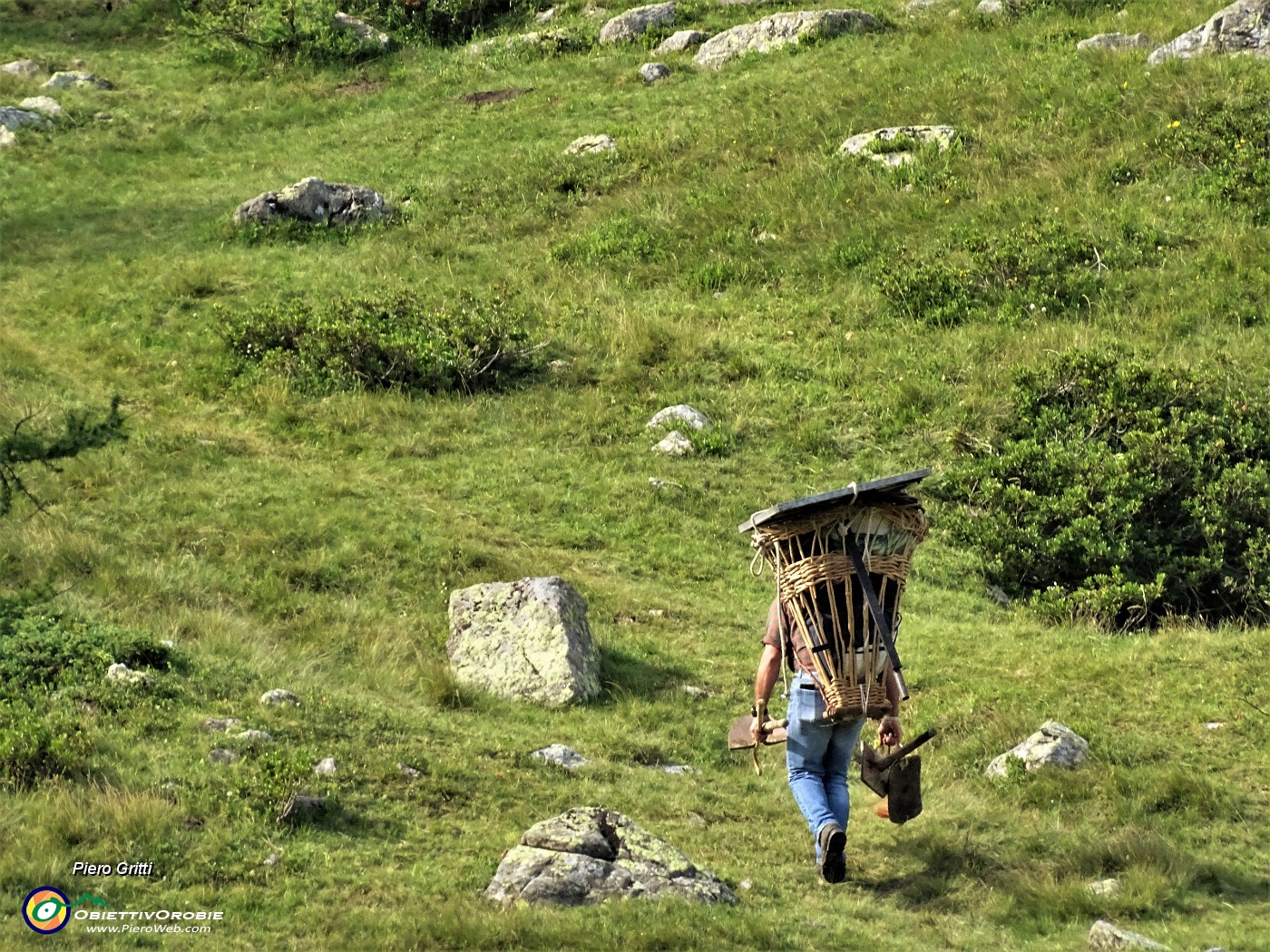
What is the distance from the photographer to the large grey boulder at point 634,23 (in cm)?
3228

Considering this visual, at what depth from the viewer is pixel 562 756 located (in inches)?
375

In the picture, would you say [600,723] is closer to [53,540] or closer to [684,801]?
[684,801]

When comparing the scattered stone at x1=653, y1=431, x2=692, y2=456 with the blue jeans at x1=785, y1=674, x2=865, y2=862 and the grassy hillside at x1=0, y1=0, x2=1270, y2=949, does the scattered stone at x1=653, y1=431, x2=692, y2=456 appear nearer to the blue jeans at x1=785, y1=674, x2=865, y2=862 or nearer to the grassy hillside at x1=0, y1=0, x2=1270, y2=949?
the grassy hillside at x1=0, y1=0, x2=1270, y2=949

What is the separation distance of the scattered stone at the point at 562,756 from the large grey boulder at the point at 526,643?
1080mm

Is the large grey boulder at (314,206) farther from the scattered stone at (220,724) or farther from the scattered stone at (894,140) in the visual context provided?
the scattered stone at (220,724)

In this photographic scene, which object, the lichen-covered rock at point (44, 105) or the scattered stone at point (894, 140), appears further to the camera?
the lichen-covered rock at point (44, 105)

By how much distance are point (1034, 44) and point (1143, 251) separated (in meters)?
8.27

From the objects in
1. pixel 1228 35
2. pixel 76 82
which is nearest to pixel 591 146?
pixel 1228 35

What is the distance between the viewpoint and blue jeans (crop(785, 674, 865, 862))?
7.63 m

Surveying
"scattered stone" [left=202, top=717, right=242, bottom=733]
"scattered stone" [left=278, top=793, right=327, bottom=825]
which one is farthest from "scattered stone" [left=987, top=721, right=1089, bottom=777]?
"scattered stone" [left=202, top=717, right=242, bottom=733]

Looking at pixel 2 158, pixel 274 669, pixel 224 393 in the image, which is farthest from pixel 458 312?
pixel 2 158

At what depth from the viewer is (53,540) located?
40.5 ft

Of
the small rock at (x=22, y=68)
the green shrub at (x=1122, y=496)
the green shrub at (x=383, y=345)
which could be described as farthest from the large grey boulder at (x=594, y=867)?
the small rock at (x=22, y=68)

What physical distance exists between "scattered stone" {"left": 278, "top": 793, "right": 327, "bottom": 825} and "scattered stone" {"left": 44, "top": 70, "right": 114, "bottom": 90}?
2697 cm
